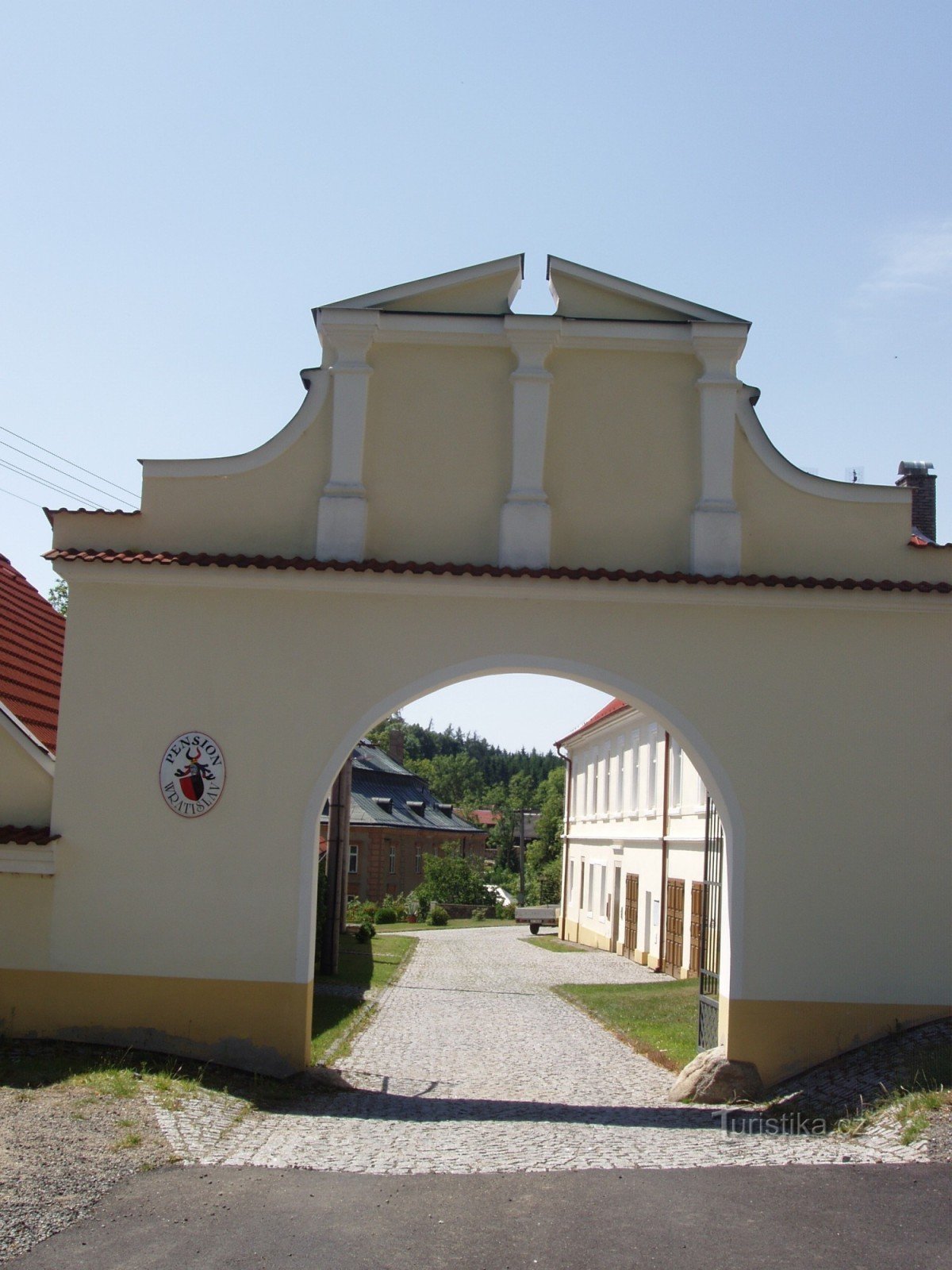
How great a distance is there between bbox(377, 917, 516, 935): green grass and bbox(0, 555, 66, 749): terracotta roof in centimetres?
2177

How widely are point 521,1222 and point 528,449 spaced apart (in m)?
7.07

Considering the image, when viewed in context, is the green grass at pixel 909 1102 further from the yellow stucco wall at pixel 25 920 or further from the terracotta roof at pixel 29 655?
the terracotta roof at pixel 29 655

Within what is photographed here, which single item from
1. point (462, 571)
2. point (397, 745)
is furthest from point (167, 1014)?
point (397, 745)

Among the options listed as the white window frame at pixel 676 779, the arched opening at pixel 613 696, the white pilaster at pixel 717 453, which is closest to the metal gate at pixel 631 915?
the white window frame at pixel 676 779

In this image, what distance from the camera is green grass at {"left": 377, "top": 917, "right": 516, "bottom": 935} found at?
41594mm

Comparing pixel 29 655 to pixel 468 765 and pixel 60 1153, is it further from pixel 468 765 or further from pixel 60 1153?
pixel 468 765

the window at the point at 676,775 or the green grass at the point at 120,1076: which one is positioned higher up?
the window at the point at 676,775

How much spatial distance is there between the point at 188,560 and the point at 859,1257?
7861 millimetres

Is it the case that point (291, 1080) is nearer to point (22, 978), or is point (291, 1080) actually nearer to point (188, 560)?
point (22, 978)

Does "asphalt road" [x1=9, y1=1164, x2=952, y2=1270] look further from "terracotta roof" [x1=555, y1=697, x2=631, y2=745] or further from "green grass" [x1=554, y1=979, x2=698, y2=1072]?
"terracotta roof" [x1=555, y1=697, x2=631, y2=745]

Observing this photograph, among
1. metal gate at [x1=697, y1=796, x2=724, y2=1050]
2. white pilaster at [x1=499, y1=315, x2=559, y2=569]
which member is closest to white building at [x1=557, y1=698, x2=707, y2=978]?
metal gate at [x1=697, y1=796, x2=724, y2=1050]

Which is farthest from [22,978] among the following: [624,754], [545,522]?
[624,754]

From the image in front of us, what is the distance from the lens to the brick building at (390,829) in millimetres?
58844

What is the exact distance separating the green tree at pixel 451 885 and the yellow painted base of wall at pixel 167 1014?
131 feet
